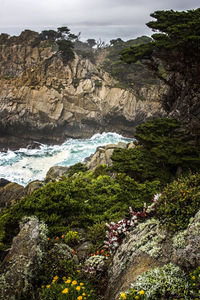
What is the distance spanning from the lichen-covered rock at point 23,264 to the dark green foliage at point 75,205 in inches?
32.0

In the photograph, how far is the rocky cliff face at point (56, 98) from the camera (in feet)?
109

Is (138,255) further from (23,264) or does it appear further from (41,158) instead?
(41,158)

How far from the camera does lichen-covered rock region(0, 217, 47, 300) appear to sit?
124 inches

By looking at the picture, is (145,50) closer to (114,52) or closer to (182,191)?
(182,191)

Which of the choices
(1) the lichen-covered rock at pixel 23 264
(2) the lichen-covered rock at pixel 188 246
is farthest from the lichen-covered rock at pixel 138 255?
(1) the lichen-covered rock at pixel 23 264

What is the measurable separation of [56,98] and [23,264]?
34.1 meters

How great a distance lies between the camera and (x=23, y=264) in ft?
11.1

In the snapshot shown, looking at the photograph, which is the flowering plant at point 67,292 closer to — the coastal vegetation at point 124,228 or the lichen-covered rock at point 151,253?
the coastal vegetation at point 124,228

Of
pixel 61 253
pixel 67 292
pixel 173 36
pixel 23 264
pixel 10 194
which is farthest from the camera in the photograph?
pixel 10 194

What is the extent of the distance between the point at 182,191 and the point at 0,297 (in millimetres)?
3065

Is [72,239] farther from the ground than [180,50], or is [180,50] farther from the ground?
[180,50]

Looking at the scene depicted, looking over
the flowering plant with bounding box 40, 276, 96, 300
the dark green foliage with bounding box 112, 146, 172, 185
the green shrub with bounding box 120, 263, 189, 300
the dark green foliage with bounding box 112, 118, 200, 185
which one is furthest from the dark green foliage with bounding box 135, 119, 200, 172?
the flowering plant with bounding box 40, 276, 96, 300

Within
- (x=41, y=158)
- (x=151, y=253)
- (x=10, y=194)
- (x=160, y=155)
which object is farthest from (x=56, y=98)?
Answer: (x=151, y=253)

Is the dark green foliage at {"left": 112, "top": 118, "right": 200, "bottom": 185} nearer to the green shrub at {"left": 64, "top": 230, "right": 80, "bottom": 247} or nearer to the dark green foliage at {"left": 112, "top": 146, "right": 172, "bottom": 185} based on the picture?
the dark green foliage at {"left": 112, "top": 146, "right": 172, "bottom": 185}
